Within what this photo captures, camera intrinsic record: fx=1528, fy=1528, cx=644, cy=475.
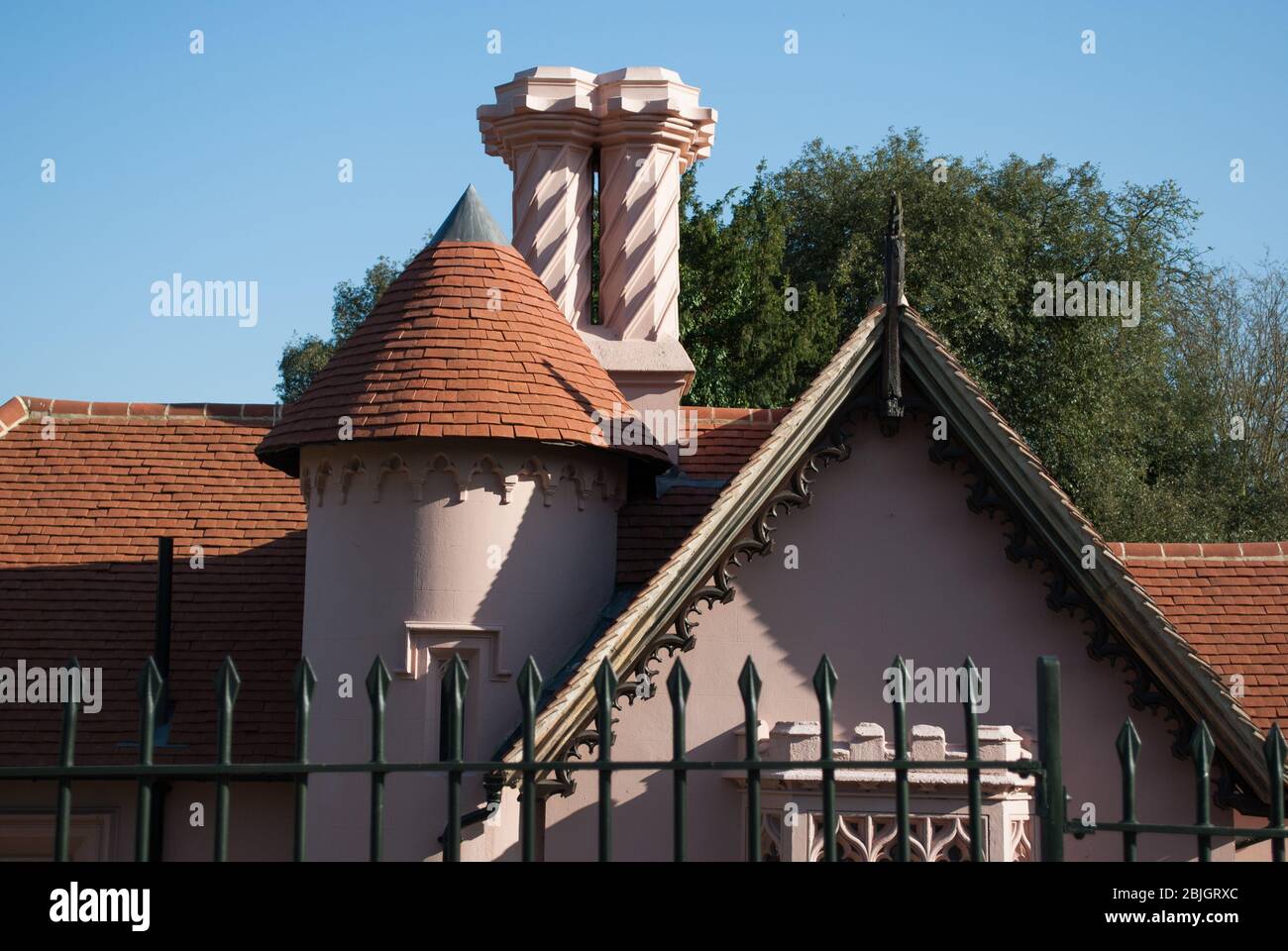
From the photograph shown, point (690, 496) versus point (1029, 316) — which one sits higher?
point (1029, 316)

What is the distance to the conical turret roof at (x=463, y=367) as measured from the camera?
39.7ft

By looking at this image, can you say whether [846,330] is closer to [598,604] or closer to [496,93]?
[496,93]

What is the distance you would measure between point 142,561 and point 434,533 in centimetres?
475

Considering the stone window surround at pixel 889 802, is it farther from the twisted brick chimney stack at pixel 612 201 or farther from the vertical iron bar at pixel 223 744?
the vertical iron bar at pixel 223 744

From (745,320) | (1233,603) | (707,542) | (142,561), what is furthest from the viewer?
(745,320)

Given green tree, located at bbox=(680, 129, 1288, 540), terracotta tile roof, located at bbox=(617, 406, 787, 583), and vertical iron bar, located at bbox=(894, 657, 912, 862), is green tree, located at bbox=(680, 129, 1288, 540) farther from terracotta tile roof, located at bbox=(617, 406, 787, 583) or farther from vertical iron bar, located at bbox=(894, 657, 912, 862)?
vertical iron bar, located at bbox=(894, 657, 912, 862)

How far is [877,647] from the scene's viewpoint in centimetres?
1223

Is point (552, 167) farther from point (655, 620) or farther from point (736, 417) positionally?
point (655, 620)

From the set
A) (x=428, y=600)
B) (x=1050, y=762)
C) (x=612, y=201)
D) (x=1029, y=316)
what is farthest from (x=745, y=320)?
(x=1050, y=762)

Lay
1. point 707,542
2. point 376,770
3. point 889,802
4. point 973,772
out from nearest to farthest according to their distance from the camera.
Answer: point 376,770
point 973,772
point 889,802
point 707,542

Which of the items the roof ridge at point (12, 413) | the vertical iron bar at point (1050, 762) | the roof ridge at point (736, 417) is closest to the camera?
the vertical iron bar at point (1050, 762)

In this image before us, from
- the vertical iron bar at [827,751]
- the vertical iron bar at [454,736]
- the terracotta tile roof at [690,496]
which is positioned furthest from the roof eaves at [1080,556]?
the vertical iron bar at [454,736]

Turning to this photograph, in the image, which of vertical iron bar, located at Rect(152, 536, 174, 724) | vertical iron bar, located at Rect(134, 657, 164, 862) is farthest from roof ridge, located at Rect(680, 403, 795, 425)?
vertical iron bar, located at Rect(134, 657, 164, 862)

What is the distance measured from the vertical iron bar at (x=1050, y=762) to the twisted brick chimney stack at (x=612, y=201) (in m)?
10.9
